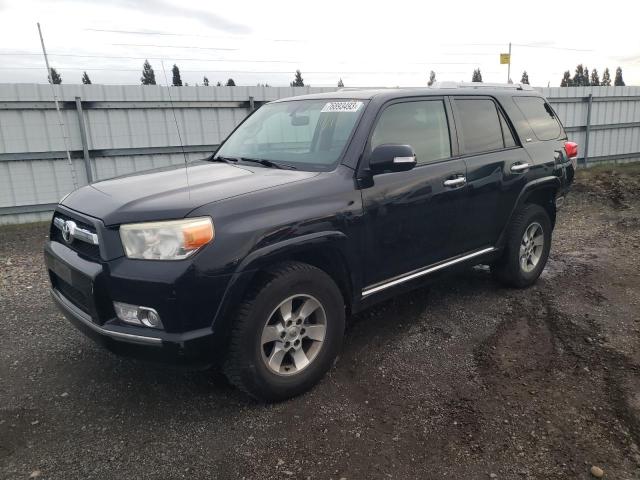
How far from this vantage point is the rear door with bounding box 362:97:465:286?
3518 millimetres

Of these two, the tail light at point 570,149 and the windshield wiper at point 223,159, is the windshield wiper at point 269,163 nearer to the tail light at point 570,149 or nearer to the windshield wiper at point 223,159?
the windshield wiper at point 223,159

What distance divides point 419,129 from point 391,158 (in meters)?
0.80

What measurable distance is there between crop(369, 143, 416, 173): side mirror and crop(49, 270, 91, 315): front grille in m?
1.94

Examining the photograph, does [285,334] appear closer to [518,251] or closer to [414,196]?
[414,196]

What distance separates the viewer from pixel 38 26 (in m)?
8.03

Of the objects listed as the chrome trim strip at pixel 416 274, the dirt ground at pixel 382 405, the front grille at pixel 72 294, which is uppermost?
the front grille at pixel 72 294

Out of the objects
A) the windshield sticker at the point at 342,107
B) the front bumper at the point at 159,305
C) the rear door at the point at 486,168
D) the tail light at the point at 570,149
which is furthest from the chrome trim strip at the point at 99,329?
the tail light at the point at 570,149

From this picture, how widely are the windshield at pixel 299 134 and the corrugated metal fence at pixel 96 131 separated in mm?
3907

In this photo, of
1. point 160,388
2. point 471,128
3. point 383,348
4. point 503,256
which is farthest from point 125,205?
point 503,256

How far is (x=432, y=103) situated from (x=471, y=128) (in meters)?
0.49

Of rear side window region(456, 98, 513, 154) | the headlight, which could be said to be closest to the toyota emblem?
the headlight

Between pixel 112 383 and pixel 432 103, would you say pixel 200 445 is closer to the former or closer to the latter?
pixel 112 383

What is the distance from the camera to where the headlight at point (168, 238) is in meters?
2.70

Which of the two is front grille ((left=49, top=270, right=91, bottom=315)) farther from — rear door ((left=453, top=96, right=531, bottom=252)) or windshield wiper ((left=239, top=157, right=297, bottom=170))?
rear door ((left=453, top=96, right=531, bottom=252))
